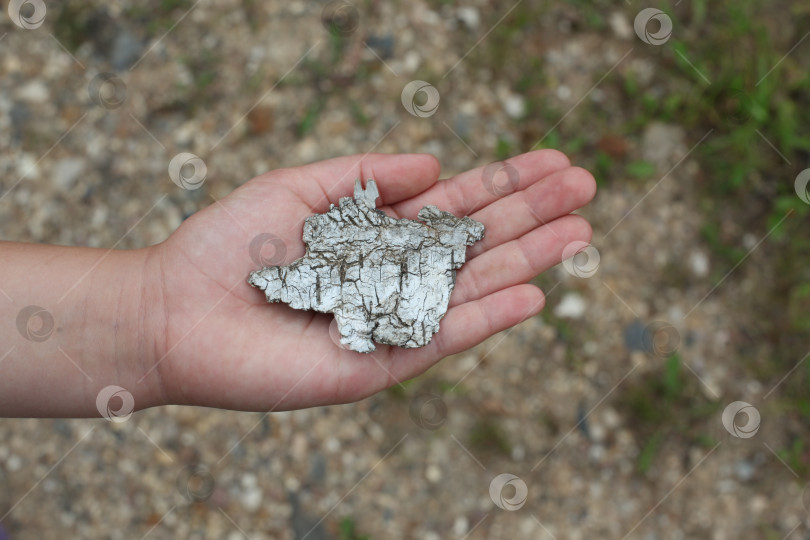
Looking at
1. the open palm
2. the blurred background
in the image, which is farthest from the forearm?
the blurred background

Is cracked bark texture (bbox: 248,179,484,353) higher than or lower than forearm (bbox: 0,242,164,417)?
higher

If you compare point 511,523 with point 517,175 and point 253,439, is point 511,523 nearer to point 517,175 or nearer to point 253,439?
point 253,439

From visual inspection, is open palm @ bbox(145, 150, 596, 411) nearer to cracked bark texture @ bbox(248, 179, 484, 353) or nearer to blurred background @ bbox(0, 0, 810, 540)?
cracked bark texture @ bbox(248, 179, 484, 353)

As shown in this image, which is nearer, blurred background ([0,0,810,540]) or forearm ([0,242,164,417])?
forearm ([0,242,164,417])

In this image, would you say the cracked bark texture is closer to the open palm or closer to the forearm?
the open palm

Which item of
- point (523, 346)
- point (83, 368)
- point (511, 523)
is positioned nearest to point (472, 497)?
point (511, 523)

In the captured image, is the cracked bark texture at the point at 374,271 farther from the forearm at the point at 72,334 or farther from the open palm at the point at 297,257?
the forearm at the point at 72,334
